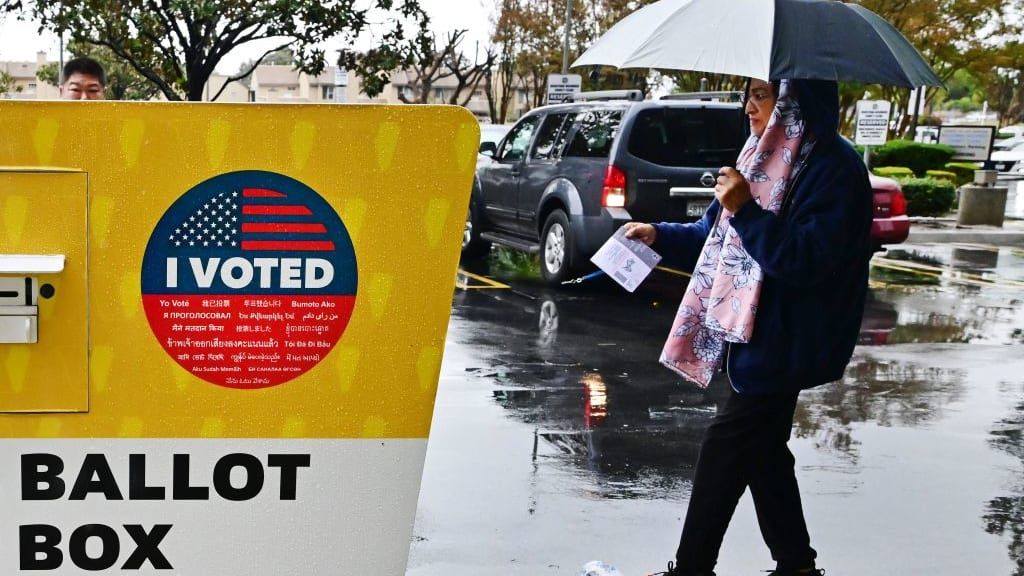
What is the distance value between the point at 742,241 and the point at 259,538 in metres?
1.74

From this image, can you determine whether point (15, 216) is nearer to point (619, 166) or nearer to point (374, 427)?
point (374, 427)

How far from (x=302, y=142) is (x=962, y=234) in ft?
54.4

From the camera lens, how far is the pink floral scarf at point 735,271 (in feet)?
12.2

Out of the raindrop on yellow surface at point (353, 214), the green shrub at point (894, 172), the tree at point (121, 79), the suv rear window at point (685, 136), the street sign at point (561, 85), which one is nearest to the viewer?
the raindrop on yellow surface at point (353, 214)

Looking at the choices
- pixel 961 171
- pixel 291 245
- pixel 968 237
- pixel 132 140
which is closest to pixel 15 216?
pixel 132 140

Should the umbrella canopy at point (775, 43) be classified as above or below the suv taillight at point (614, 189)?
above

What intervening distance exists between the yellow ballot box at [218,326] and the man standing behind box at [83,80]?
14.1ft

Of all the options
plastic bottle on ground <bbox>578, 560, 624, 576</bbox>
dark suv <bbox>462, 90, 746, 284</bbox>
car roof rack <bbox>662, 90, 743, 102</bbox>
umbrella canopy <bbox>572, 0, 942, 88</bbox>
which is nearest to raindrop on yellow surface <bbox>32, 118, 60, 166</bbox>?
umbrella canopy <bbox>572, 0, 942, 88</bbox>

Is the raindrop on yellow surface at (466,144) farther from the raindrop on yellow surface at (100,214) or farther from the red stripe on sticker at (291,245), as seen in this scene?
the raindrop on yellow surface at (100,214)

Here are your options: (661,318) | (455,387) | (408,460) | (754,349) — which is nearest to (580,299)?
(661,318)

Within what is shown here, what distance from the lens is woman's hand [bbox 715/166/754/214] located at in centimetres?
362

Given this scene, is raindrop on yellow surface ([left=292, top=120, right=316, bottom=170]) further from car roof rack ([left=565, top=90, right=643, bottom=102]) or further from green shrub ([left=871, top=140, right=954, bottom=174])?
green shrub ([left=871, top=140, right=954, bottom=174])

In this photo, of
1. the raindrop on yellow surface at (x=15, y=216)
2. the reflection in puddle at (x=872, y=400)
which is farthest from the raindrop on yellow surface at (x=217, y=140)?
the reflection in puddle at (x=872, y=400)

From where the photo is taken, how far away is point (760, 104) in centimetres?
383
